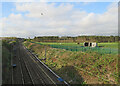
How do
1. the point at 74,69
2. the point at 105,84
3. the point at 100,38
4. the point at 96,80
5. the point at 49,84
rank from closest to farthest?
1. the point at 105,84
2. the point at 96,80
3. the point at 49,84
4. the point at 74,69
5. the point at 100,38

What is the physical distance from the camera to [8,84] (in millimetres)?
15664

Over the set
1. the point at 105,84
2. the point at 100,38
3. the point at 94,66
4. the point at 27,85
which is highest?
the point at 100,38

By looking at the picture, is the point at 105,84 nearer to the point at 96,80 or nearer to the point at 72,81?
the point at 96,80

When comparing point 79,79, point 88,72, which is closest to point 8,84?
point 79,79

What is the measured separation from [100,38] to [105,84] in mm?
90392

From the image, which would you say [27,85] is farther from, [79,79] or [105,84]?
[105,84]

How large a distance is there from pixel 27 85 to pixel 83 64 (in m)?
11.7

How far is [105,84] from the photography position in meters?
13.7

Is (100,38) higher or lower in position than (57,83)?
higher

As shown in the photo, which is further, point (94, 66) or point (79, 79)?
point (94, 66)

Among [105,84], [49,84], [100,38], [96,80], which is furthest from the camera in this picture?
[100,38]

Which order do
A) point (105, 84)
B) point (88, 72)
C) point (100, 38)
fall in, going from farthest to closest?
point (100, 38), point (88, 72), point (105, 84)

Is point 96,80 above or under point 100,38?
under

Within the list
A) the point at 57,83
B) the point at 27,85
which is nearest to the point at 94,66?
the point at 57,83
